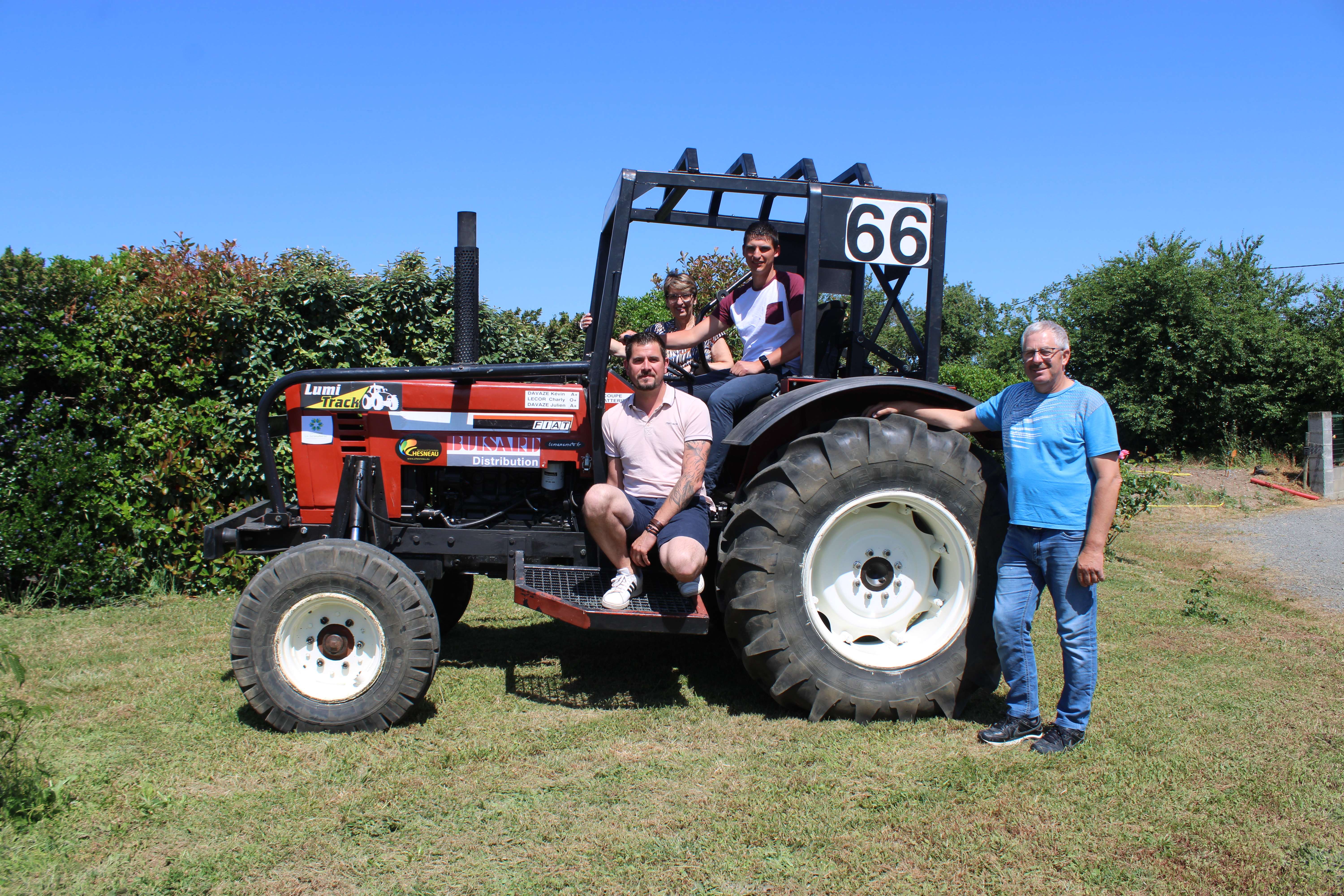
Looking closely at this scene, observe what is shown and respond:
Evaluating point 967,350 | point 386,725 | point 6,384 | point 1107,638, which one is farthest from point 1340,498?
point 967,350

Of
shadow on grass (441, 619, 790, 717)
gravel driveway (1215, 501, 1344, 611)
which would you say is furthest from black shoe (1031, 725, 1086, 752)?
gravel driveway (1215, 501, 1344, 611)

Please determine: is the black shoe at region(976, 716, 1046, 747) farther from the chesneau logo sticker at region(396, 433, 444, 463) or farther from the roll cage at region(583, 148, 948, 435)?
the chesneau logo sticker at region(396, 433, 444, 463)

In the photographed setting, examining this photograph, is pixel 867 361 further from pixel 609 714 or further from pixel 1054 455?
pixel 609 714

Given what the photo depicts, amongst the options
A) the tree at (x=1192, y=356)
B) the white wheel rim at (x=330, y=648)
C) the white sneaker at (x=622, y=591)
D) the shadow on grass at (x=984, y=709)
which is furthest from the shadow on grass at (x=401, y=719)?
the tree at (x=1192, y=356)

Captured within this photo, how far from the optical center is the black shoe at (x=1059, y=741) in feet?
11.6

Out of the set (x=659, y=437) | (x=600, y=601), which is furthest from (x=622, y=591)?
(x=659, y=437)

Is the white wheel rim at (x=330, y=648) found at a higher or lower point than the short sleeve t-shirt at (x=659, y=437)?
lower

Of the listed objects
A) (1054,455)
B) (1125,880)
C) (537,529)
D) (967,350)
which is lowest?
(1125,880)

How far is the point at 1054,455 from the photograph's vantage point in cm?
360

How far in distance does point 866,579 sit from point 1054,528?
882mm

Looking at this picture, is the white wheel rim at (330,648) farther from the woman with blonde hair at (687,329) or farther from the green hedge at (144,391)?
the green hedge at (144,391)

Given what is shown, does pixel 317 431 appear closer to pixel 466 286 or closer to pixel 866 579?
pixel 466 286

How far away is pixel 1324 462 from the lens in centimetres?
1437

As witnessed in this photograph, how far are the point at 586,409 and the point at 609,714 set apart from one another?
1.47m
